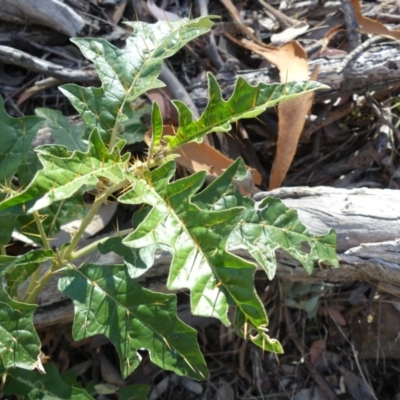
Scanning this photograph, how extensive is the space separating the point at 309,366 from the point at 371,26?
130 cm

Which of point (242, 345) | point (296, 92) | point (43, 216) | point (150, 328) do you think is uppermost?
point (296, 92)

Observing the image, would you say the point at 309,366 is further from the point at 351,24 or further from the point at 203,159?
the point at 351,24

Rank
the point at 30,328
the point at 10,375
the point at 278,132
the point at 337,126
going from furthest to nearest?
the point at 337,126
the point at 278,132
the point at 10,375
the point at 30,328

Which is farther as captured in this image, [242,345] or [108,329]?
[242,345]

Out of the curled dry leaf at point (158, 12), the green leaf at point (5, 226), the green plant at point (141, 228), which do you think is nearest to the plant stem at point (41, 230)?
the green plant at point (141, 228)

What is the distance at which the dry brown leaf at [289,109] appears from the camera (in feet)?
6.76

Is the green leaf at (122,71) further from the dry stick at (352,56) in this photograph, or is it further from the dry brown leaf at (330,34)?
the dry brown leaf at (330,34)

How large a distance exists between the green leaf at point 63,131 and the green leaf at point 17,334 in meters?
0.61

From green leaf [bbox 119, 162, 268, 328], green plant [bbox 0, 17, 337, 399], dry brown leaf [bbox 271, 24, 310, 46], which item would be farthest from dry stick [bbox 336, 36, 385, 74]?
green leaf [bbox 119, 162, 268, 328]

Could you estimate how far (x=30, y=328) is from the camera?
1.45m

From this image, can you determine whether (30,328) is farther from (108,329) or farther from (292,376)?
(292,376)

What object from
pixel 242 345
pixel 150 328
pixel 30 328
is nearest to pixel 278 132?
pixel 242 345

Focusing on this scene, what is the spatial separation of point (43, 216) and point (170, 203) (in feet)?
1.66

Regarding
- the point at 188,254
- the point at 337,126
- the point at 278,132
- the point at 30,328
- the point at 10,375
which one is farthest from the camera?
the point at 337,126
